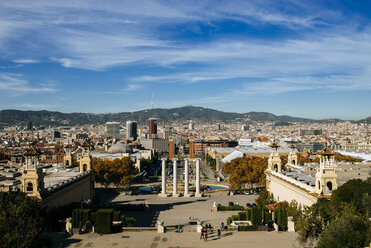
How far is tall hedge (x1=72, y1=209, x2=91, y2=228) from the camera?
32.3 m

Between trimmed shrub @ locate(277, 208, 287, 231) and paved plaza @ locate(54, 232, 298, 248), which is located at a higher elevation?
trimmed shrub @ locate(277, 208, 287, 231)

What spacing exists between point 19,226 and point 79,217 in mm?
8691

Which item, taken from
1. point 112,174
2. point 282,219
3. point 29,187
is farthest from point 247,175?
point 29,187

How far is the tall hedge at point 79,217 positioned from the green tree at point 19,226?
5519mm

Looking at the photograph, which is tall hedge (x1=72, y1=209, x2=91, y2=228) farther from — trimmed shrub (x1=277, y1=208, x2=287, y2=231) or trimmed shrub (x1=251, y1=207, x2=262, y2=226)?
trimmed shrub (x1=277, y1=208, x2=287, y2=231)

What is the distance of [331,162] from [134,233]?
1708cm

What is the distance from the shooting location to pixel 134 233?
102 feet

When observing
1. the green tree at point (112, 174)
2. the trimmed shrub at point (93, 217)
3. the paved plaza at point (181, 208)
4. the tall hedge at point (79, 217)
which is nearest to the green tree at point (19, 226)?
the tall hedge at point (79, 217)

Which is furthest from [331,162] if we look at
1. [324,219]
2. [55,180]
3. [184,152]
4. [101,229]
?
[184,152]

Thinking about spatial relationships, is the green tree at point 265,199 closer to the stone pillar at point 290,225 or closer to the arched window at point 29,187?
the stone pillar at point 290,225

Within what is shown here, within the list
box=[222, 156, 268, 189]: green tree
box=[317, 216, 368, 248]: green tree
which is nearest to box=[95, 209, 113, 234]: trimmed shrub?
box=[317, 216, 368, 248]: green tree

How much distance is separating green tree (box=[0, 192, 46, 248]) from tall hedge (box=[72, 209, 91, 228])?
552cm

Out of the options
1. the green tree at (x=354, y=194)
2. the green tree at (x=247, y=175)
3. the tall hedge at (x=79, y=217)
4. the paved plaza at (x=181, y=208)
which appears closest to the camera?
the green tree at (x=354, y=194)

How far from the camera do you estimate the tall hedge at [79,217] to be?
106 ft
